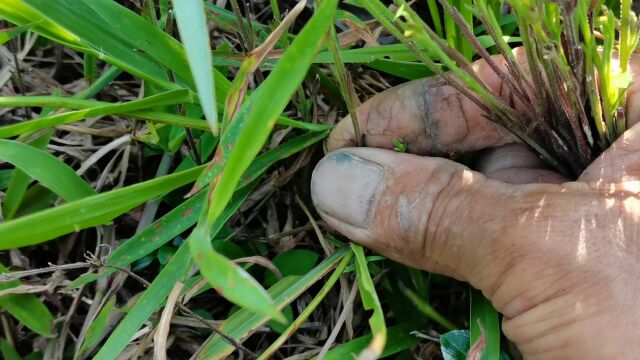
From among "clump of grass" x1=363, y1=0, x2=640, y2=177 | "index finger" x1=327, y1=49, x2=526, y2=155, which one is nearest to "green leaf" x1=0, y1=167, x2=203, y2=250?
"index finger" x1=327, y1=49, x2=526, y2=155

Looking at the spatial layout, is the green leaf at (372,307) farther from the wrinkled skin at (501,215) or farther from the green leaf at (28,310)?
the green leaf at (28,310)

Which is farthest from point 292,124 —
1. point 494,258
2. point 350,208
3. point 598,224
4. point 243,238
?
point 598,224

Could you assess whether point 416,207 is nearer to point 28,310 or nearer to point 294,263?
point 294,263

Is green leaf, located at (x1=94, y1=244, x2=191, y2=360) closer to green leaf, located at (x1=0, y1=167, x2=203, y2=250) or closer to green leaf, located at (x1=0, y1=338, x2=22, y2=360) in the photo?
green leaf, located at (x1=0, y1=167, x2=203, y2=250)

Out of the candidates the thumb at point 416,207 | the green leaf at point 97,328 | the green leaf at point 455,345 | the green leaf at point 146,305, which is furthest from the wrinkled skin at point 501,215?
the green leaf at point 97,328

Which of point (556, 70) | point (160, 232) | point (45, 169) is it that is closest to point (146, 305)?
point (160, 232)
